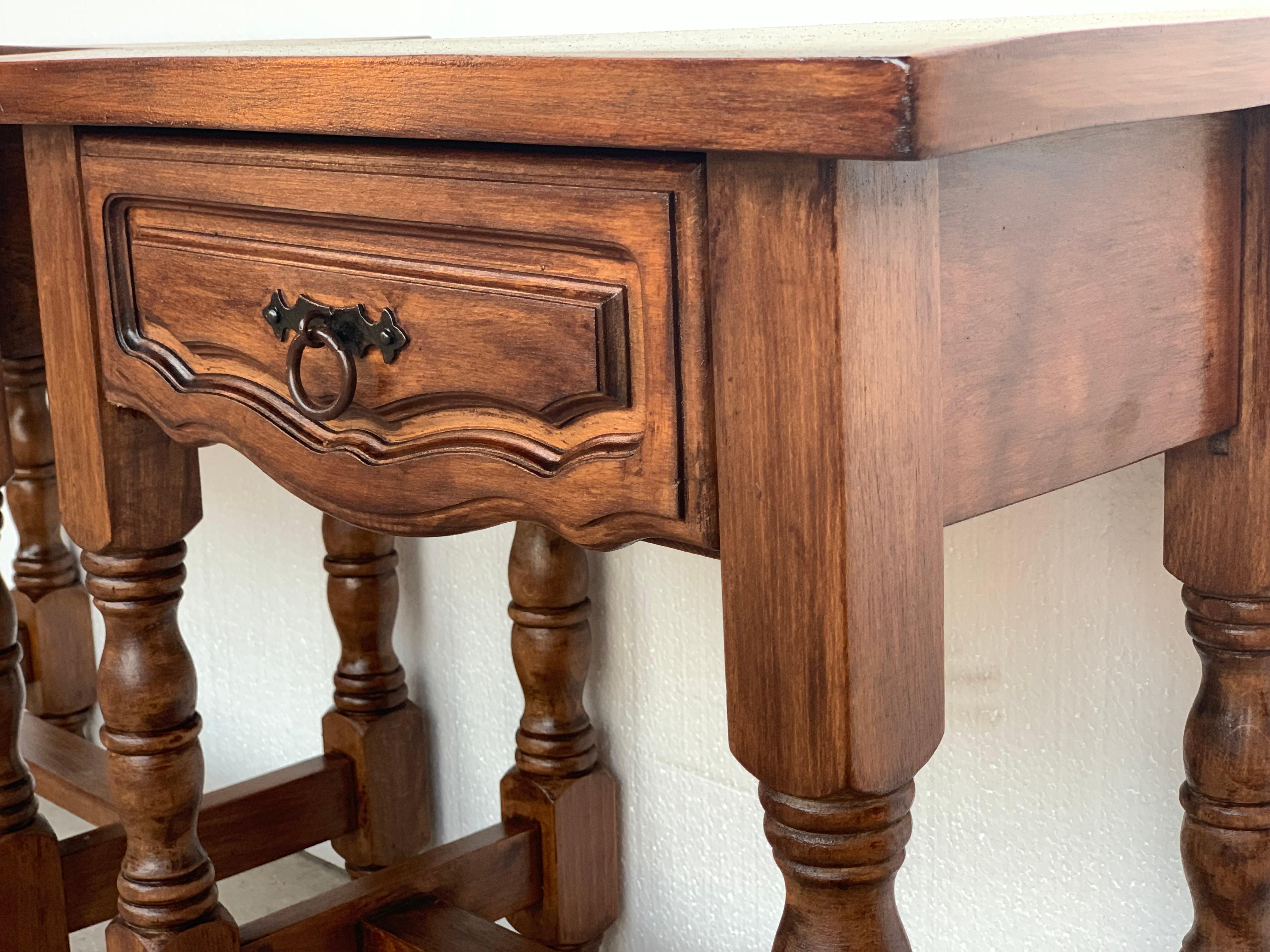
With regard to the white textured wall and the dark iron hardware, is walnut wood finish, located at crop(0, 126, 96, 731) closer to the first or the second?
the white textured wall

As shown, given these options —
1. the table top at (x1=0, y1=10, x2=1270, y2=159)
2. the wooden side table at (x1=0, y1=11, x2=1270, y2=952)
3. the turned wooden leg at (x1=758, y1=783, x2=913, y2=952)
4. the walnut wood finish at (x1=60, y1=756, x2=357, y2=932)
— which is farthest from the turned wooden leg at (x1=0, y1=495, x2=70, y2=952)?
the turned wooden leg at (x1=758, y1=783, x2=913, y2=952)

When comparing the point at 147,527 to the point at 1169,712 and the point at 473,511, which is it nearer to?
the point at 473,511

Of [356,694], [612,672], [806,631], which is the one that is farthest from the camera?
[356,694]

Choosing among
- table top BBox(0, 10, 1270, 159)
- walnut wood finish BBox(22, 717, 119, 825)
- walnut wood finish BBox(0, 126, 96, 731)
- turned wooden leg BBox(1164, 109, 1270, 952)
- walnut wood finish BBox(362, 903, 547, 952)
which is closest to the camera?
table top BBox(0, 10, 1270, 159)

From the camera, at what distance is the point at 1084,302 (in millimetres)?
658

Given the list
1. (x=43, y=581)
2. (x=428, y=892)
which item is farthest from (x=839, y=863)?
(x=43, y=581)

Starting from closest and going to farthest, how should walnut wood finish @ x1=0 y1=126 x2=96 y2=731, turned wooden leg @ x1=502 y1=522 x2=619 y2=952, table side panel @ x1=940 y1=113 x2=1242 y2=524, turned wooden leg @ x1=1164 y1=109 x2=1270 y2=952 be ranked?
table side panel @ x1=940 y1=113 x2=1242 y2=524, turned wooden leg @ x1=1164 y1=109 x2=1270 y2=952, turned wooden leg @ x1=502 y1=522 x2=619 y2=952, walnut wood finish @ x1=0 y1=126 x2=96 y2=731

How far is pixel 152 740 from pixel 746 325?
1.95ft

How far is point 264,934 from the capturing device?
3.57 feet

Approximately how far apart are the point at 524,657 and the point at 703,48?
2.45 ft

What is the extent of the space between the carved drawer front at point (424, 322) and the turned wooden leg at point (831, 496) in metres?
0.03

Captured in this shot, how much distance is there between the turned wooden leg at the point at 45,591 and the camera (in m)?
1.62

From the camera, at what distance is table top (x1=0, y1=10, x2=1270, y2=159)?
481 millimetres

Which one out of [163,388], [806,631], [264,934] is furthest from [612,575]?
[806,631]
